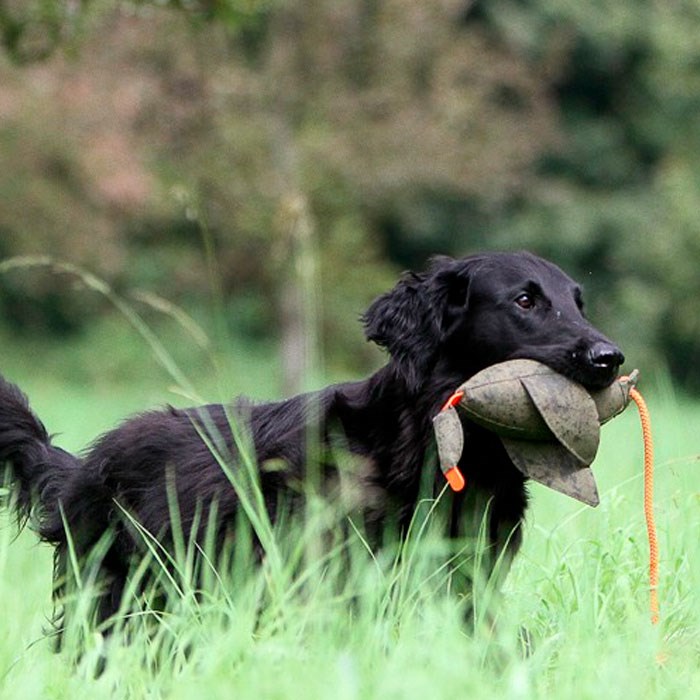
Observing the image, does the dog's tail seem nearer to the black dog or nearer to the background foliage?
the black dog

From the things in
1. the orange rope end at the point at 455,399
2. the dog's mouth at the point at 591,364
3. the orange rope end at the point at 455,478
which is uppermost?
the dog's mouth at the point at 591,364

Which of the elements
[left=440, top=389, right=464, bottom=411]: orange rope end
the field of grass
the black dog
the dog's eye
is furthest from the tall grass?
the dog's eye

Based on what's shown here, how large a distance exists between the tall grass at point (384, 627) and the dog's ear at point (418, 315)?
22.0 inches

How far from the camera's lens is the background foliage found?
25094 mm

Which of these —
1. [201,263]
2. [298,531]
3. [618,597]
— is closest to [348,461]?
[298,531]

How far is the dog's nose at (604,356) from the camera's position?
14.8 feet

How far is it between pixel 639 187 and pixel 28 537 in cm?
2968

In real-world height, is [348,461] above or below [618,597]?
above

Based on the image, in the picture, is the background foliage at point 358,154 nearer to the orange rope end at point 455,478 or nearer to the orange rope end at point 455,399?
the orange rope end at point 455,399

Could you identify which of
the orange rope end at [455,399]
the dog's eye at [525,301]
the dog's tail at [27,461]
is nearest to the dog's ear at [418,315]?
the dog's eye at [525,301]

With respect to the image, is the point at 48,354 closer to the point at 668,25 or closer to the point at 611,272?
the point at 611,272

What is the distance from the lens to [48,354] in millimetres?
33531

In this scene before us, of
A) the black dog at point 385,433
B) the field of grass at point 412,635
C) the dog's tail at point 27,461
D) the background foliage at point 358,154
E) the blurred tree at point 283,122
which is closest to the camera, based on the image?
the field of grass at point 412,635

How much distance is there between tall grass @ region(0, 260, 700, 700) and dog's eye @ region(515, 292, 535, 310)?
76 centimetres
